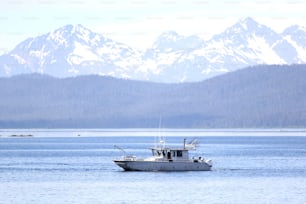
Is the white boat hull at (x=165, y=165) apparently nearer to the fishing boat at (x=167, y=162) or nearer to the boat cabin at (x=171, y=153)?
the fishing boat at (x=167, y=162)

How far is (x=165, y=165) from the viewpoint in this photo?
332 ft

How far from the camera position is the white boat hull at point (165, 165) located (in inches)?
3986

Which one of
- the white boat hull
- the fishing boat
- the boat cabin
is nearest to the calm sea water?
the white boat hull

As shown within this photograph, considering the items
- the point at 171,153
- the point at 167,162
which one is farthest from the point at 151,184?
the point at 167,162

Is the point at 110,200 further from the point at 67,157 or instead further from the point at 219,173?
the point at 67,157

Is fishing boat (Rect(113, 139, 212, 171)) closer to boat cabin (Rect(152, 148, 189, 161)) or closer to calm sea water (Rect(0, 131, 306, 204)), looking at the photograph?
boat cabin (Rect(152, 148, 189, 161))

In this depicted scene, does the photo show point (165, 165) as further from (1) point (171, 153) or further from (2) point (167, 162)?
(1) point (171, 153)

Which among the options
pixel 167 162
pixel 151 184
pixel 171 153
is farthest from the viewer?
pixel 167 162

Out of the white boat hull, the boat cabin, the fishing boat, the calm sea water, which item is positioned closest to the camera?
the calm sea water

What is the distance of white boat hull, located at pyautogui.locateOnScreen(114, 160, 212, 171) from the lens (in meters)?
101

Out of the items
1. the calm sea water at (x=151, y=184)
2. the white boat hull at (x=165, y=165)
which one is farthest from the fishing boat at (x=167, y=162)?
the calm sea water at (x=151, y=184)

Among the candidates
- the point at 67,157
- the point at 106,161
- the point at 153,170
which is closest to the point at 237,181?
the point at 153,170

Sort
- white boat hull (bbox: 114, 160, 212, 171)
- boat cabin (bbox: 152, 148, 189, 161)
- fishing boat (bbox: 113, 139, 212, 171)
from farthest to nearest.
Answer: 1. white boat hull (bbox: 114, 160, 212, 171)
2. fishing boat (bbox: 113, 139, 212, 171)
3. boat cabin (bbox: 152, 148, 189, 161)

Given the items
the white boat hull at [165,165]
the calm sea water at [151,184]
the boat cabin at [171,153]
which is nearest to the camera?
the calm sea water at [151,184]
